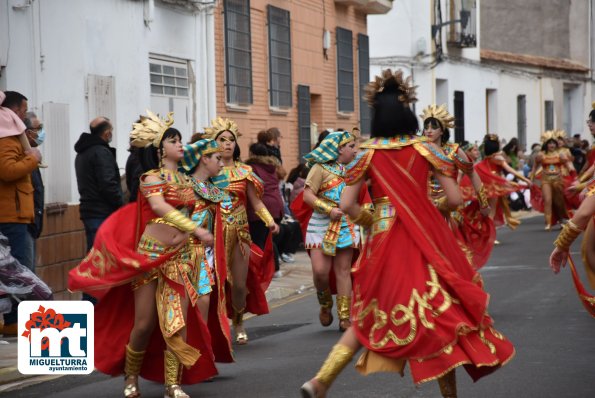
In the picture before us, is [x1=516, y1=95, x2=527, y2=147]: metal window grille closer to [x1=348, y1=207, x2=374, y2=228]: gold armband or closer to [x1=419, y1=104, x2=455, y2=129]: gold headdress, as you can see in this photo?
[x1=419, y1=104, x2=455, y2=129]: gold headdress

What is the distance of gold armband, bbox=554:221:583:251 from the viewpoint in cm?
791

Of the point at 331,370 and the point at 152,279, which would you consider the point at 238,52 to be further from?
the point at 331,370

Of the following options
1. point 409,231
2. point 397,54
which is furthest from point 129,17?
point 397,54

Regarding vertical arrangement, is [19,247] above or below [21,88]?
below

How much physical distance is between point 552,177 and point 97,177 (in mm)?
13186

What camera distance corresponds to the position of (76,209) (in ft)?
47.4

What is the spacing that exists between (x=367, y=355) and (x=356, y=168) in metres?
1.12

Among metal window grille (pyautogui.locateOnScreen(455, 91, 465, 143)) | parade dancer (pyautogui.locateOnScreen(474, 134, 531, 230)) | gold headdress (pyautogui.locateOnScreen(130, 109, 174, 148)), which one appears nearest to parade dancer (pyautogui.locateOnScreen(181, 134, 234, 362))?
gold headdress (pyautogui.locateOnScreen(130, 109, 174, 148))

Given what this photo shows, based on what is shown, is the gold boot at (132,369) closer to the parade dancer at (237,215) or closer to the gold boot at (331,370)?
the gold boot at (331,370)


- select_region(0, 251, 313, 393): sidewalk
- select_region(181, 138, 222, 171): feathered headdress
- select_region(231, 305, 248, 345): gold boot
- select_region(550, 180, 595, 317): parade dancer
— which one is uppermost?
select_region(181, 138, 222, 171): feathered headdress

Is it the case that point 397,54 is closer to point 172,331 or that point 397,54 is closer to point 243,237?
point 243,237

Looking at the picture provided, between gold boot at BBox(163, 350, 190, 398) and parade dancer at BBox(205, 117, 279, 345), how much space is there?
2.33 metres

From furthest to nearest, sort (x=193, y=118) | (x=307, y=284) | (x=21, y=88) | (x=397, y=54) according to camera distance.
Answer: (x=397, y=54) < (x=193, y=118) < (x=307, y=284) < (x=21, y=88)

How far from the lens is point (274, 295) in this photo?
596 inches
